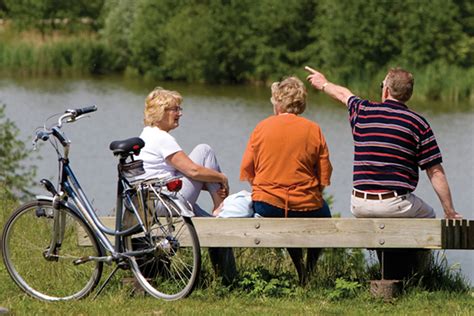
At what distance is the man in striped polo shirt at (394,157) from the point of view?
21.7ft

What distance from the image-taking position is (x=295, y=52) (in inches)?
1817

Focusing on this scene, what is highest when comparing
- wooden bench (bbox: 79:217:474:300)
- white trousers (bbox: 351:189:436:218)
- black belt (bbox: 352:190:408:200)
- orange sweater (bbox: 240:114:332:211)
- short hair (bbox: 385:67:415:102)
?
short hair (bbox: 385:67:415:102)

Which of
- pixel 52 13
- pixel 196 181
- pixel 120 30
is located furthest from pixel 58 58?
pixel 196 181

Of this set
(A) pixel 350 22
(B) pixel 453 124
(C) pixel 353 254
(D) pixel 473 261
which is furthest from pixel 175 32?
(C) pixel 353 254

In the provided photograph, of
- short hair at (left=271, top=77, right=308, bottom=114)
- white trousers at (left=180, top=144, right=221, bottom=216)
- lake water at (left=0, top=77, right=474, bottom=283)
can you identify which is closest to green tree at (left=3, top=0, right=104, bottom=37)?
lake water at (left=0, top=77, right=474, bottom=283)

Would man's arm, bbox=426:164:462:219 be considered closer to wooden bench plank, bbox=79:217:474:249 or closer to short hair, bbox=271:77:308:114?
wooden bench plank, bbox=79:217:474:249

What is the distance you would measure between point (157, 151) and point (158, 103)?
0.86 ft

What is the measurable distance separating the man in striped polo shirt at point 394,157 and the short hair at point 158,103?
3.43 feet

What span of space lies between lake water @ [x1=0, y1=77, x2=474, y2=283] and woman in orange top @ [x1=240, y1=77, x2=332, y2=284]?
558cm

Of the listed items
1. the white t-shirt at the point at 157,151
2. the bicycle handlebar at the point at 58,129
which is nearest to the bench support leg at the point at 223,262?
the white t-shirt at the point at 157,151

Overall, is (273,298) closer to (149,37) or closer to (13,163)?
(13,163)

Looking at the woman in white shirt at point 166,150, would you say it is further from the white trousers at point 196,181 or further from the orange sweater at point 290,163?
the orange sweater at point 290,163

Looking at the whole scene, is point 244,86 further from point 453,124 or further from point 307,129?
point 307,129

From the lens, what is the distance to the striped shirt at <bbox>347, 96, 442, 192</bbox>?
6.63 metres
